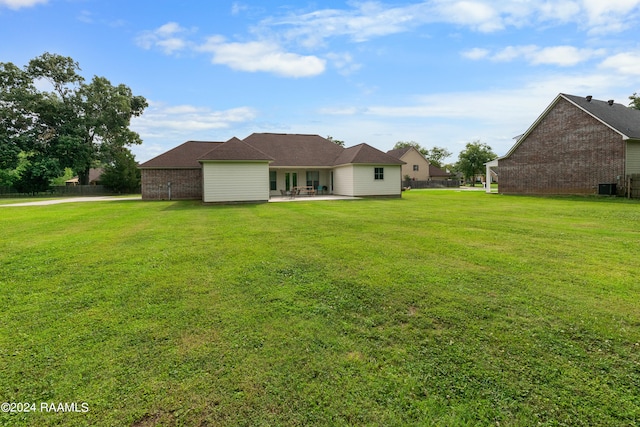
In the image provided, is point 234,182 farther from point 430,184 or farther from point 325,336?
point 430,184

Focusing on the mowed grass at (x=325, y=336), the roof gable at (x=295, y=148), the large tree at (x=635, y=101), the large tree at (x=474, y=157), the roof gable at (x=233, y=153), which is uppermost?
the large tree at (x=635, y=101)

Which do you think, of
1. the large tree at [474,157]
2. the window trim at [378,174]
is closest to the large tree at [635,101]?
the large tree at [474,157]

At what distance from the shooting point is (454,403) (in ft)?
8.13

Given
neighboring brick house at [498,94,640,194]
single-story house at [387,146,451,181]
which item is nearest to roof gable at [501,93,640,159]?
neighboring brick house at [498,94,640,194]

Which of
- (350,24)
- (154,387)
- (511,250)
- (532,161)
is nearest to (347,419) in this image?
(154,387)

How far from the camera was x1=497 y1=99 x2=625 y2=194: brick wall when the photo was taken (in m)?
21.2

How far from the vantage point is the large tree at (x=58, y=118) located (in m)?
35.7

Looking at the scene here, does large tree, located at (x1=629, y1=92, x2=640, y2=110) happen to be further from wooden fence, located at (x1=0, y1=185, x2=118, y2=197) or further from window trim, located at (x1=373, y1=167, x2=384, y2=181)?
wooden fence, located at (x1=0, y1=185, x2=118, y2=197)

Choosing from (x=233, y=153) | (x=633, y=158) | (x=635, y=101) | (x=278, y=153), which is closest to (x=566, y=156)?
(x=633, y=158)

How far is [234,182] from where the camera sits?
20.2 metres

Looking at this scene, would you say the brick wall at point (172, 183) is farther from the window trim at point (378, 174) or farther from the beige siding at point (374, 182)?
the window trim at point (378, 174)

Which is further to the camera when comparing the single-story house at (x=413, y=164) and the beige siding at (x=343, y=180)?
the single-story house at (x=413, y=164)

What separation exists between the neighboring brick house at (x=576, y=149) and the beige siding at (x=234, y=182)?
21223 millimetres

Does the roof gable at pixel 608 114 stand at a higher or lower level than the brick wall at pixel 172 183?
higher
